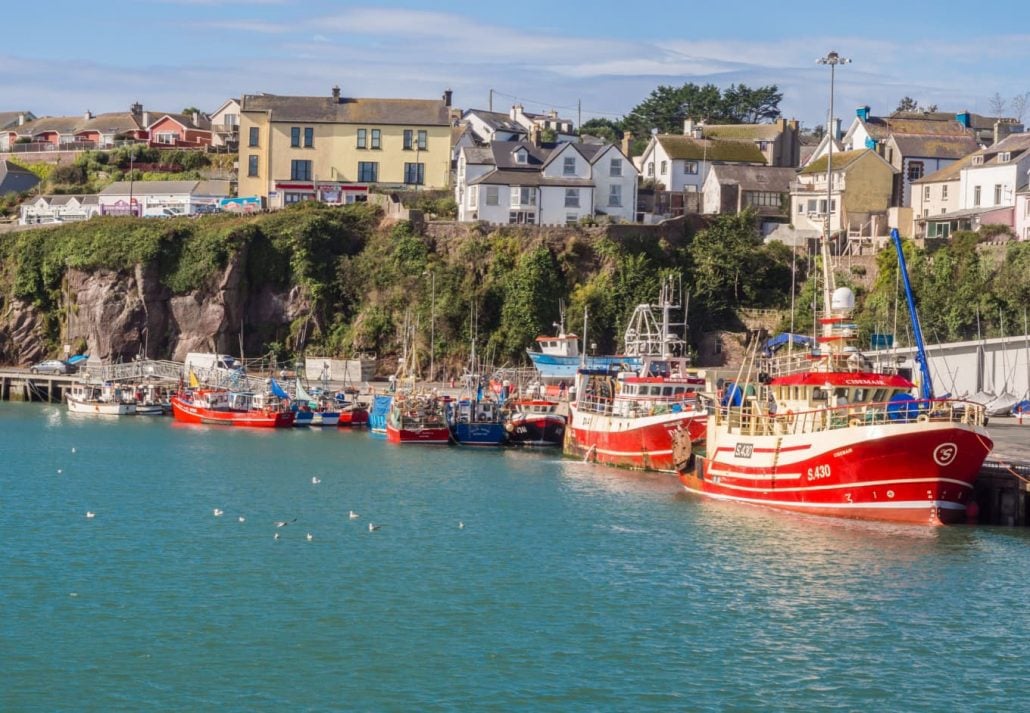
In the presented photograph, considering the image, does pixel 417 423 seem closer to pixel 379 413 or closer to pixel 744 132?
pixel 379 413

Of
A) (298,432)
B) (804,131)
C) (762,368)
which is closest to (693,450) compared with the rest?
(762,368)

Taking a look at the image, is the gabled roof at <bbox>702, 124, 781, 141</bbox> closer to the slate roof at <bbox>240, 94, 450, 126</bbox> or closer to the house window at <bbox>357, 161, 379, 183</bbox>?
the slate roof at <bbox>240, 94, 450, 126</bbox>

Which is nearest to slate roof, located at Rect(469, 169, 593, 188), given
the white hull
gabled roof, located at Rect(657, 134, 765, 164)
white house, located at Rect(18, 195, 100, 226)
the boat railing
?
gabled roof, located at Rect(657, 134, 765, 164)

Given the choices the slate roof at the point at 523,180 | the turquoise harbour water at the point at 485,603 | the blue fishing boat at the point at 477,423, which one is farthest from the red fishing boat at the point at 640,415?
the slate roof at the point at 523,180

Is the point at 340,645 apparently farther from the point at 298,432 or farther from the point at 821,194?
the point at 821,194

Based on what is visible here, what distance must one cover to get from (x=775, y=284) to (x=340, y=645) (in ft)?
202

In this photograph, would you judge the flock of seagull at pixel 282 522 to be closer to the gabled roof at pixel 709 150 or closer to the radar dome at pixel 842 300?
the radar dome at pixel 842 300

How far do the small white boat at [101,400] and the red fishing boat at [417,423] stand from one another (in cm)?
2098

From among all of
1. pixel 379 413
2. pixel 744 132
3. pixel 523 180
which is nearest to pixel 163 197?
pixel 523 180

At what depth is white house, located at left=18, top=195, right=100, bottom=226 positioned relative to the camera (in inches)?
4235

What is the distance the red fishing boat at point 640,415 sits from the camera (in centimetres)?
6162

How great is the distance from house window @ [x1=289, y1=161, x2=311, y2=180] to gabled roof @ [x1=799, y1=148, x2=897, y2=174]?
33.5 meters

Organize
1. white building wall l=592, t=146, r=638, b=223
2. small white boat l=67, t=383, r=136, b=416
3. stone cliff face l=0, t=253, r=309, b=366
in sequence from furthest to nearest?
white building wall l=592, t=146, r=638, b=223 < stone cliff face l=0, t=253, r=309, b=366 < small white boat l=67, t=383, r=136, b=416

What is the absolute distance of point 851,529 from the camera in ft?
155
